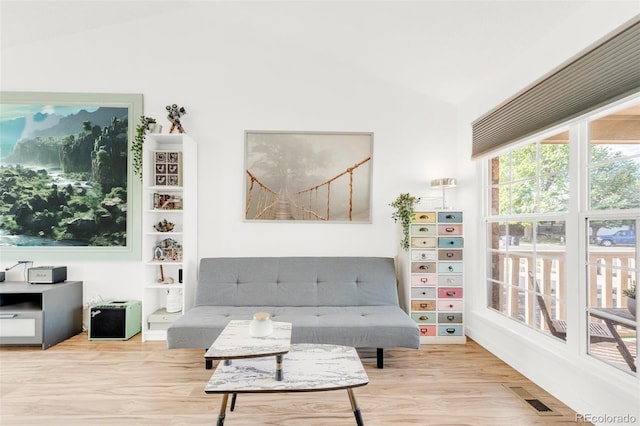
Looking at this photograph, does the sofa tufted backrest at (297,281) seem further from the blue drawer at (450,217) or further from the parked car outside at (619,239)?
the parked car outside at (619,239)

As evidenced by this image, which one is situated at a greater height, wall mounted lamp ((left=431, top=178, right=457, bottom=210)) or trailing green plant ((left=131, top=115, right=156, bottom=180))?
trailing green plant ((left=131, top=115, right=156, bottom=180))

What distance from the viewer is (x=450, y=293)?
3201 mm

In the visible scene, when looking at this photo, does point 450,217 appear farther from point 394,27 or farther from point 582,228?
point 394,27

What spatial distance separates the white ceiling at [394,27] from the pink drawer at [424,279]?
1866 millimetres

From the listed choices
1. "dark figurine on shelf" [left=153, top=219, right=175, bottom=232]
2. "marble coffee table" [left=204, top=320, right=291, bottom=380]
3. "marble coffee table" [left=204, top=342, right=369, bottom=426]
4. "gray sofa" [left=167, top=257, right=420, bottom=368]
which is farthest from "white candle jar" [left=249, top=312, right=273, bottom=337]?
"dark figurine on shelf" [left=153, top=219, right=175, bottom=232]

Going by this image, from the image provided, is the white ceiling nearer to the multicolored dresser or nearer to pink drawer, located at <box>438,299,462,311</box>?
the multicolored dresser

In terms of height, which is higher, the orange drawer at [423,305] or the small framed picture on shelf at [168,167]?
the small framed picture on shelf at [168,167]

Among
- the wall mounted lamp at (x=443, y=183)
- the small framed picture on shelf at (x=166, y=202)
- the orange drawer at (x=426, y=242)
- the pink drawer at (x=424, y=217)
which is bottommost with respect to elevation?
the orange drawer at (x=426, y=242)

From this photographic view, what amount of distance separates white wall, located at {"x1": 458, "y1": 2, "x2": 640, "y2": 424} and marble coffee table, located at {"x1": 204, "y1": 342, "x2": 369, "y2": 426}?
1.33 metres

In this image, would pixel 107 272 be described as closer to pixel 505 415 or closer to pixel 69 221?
pixel 69 221

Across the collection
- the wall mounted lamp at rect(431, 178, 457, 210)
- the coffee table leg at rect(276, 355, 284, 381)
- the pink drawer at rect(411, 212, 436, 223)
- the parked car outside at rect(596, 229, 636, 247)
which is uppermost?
the wall mounted lamp at rect(431, 178, 457, 210)

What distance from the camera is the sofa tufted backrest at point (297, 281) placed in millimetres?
3225

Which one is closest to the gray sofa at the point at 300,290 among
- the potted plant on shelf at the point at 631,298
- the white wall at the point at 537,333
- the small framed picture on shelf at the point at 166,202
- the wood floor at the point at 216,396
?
the wood floor at the point at 216,396

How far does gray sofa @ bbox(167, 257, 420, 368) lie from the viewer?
9.41ft
